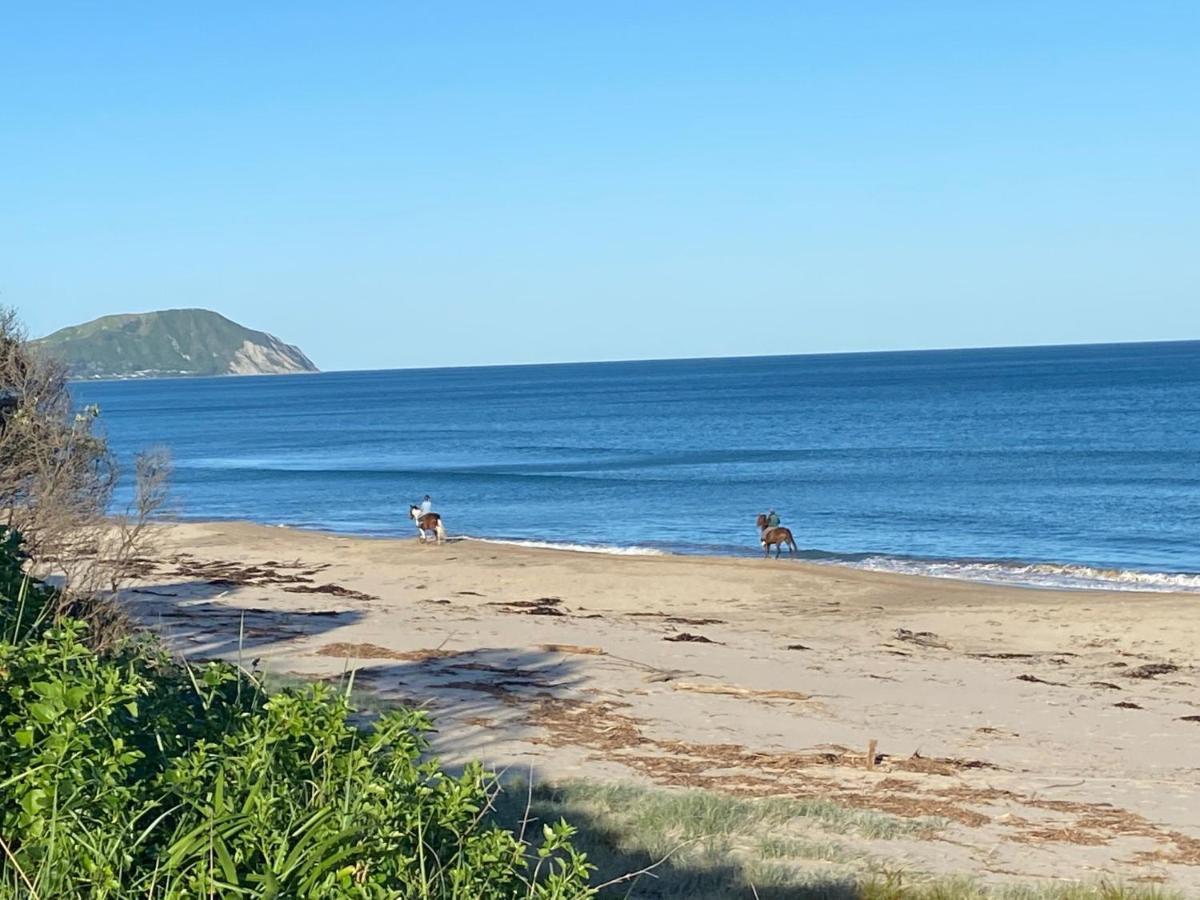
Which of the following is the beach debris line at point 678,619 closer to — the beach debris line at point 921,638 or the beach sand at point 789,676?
the beach sand at point 789,676

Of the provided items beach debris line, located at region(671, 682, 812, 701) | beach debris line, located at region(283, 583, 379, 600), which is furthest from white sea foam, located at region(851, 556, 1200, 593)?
beach debris line, located at region(671, 682, 812, 701)

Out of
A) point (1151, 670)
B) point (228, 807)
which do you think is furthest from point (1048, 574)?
point (228, 807)

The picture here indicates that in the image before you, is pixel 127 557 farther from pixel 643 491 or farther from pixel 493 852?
pixel 643 491

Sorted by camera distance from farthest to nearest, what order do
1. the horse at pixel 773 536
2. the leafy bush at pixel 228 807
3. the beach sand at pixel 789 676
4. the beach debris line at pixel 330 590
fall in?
the horse at pixel 773 536 → the beach debris line at pixel 330 590 → the beach sand at pixel 789 676 → the leafy bush at pixel 228 807

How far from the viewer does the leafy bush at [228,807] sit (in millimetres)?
3338

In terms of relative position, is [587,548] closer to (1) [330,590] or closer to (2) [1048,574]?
(2) [1048,574]

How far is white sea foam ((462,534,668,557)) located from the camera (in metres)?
31.6

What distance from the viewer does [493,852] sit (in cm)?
361

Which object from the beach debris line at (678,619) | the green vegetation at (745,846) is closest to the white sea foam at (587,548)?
the beach debris line at (678,619)

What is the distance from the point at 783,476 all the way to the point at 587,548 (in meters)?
18.4

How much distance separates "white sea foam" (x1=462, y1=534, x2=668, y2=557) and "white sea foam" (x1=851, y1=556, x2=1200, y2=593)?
486 centimetres

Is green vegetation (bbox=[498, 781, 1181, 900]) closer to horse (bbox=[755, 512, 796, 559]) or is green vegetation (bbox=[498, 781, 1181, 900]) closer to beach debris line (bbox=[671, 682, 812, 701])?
beach debris line (bbox=[671, 682, 812, 701])

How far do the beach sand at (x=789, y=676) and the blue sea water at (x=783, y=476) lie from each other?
611 cm

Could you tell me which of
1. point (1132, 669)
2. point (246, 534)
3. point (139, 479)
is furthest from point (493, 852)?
point (246, 534)
